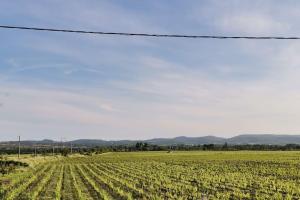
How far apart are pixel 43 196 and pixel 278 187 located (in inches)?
491

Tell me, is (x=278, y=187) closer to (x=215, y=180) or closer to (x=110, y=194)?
(x=215, y=180)

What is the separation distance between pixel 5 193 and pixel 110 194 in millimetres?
5370

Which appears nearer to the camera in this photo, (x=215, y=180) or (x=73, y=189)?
(x=73, y=189)

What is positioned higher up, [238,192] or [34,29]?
[34,29]

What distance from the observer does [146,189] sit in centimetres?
2397

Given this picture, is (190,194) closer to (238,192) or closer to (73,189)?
(238,192)

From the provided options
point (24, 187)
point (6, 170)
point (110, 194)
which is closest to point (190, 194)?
point (110, 194)

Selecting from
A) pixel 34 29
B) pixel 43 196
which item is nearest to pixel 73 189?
pixel 43 196

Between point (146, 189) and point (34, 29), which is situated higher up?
point (34, 29)

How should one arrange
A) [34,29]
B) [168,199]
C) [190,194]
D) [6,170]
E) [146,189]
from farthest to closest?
[6,170]
[146,189]
[190,194]
[168,199]
[34,29]

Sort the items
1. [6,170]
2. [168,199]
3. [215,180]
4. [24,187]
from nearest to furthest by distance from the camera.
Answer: [168,199] < [24,187] < [215,180] < [6,170]

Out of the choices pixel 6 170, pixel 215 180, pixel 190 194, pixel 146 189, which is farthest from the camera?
pixel 6 170

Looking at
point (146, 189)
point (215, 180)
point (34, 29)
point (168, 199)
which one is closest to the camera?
point (34, 29)

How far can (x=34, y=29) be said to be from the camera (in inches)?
488
